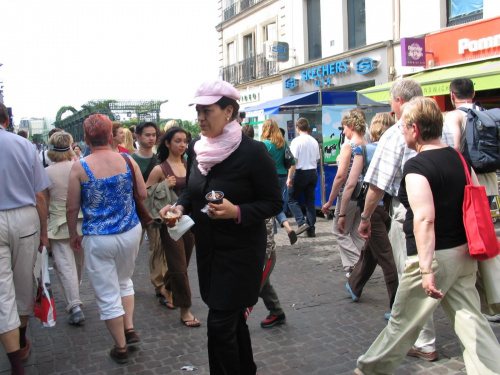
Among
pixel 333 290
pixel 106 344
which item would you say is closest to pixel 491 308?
pixel 333 290

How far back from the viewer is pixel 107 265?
383 cm

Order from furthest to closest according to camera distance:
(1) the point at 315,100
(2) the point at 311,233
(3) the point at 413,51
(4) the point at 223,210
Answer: (3) the point at 413,51 < (1) the point at 315,100 < (2) the point at 311,233 < (4) the point at 223,210

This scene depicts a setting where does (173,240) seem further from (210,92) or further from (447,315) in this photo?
(447,315)

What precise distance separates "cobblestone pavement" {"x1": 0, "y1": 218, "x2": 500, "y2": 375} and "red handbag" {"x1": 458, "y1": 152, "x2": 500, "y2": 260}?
1.23 meters

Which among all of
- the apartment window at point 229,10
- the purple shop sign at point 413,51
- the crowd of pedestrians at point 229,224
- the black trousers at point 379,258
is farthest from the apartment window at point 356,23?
the black trousers at point 379,258

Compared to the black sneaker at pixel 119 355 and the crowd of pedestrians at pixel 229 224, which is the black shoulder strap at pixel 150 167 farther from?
the black sneaker at pixel 119 355

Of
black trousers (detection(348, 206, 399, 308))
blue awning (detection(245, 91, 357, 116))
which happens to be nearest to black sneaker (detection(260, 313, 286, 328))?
black trousers (detection(348, 206, 399, 308))

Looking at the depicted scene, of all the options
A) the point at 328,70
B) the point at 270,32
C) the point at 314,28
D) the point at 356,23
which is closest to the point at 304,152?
the point at 356,23

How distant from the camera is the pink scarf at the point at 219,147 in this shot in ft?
9.14

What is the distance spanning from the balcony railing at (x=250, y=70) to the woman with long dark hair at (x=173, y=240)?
17651mm

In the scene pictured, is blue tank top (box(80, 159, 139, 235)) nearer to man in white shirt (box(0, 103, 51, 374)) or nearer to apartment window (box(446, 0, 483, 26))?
man in white shirt (box(0, 103, 51, 374))

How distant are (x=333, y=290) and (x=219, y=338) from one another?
297cm

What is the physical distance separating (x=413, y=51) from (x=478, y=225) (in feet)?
39.5

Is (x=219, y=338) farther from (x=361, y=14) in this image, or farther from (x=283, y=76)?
(x=283, y=76)
